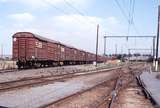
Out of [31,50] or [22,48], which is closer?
[31,50]

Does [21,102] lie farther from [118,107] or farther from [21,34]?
[21,34]

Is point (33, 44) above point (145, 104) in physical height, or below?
above

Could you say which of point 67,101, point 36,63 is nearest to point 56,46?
point 36,63

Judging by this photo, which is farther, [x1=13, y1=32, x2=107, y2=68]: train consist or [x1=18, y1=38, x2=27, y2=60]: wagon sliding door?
[x1=18, y1=38, x2=27, y2=60]: wagon sliding door

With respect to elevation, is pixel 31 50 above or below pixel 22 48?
below

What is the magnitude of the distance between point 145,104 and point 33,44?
25.4 metres

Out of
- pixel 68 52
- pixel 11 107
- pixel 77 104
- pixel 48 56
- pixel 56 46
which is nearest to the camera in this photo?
pixel 11 107

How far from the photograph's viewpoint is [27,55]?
35.7 metres

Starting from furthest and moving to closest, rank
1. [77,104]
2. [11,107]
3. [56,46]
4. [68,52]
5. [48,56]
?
1. [68,52]
2. [56,46]
3. [48,56]
4. [77,104]
5. [11,107]

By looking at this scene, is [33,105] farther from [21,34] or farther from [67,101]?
[21,34]

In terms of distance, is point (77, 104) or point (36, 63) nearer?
point (77, 104)

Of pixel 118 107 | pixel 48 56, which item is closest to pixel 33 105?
pixel 118 107

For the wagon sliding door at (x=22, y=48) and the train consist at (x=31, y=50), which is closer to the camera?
the train consist at (x=31, y=50)

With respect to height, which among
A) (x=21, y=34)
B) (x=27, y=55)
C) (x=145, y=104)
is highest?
(x=21, y=34)
